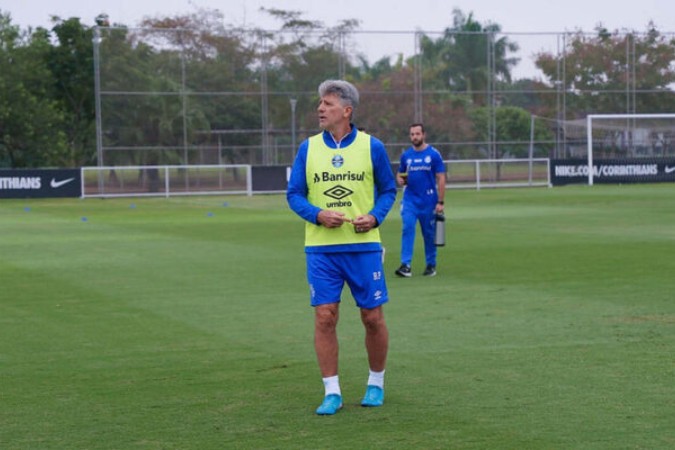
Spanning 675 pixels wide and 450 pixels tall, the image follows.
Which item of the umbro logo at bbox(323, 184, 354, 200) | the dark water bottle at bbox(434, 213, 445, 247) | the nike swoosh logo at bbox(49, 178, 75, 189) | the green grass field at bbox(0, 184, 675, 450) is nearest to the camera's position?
the green grass field at bbox(0, 184, 675, 450)

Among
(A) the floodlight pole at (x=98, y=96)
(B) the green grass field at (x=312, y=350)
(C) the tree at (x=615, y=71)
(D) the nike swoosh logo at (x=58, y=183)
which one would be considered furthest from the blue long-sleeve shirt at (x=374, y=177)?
(C) the tree at (x=615, y=71)

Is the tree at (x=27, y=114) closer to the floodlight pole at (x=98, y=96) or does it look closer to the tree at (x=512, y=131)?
the floodlight pole at (x=98, y=96)

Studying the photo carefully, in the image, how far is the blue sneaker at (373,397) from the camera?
7551 mm

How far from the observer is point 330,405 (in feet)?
24.1

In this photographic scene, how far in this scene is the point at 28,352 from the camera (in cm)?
993

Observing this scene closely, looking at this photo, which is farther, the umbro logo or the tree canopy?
the tree canopy

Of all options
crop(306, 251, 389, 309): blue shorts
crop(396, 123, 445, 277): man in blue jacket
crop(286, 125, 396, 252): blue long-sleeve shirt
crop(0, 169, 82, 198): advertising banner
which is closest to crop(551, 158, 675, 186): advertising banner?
crop(0, 169, 82, 198): advertising banner

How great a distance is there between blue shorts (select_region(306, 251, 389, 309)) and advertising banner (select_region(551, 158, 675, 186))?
43.9 meters

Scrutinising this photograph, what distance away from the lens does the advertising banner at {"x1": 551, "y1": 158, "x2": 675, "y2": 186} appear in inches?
1972

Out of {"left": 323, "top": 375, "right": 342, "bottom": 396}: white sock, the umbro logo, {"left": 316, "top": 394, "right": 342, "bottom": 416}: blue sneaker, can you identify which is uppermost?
the umbro logo

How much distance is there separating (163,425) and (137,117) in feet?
158

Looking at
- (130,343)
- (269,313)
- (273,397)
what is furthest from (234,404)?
(269,313)

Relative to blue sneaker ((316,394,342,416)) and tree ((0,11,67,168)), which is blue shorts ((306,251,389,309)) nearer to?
blue sneaker ((316,394,342,416))

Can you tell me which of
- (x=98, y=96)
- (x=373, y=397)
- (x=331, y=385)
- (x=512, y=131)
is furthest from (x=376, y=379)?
(x=512, y=131)
